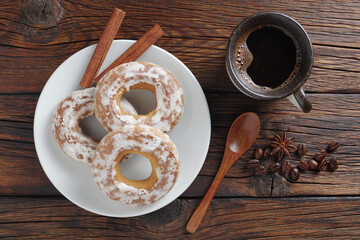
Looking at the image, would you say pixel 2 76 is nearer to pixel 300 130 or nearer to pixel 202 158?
pixel 202 158

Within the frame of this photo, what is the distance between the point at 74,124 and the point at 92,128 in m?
0.09

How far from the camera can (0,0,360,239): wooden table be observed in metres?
1.33

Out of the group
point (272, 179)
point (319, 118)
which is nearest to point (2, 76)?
point (272, 179)

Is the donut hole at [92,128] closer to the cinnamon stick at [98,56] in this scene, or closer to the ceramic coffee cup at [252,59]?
the cinnamon stick at [98,56]

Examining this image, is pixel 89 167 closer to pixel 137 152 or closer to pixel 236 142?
pixel 137 152

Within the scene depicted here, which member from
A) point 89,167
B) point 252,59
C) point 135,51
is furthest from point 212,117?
point 89,167

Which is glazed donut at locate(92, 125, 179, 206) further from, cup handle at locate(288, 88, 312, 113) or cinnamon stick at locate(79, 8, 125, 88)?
cup handle at locate(288, 88, 312, 113)

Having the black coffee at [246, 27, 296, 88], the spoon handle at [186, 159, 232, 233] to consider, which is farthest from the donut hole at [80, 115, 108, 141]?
the black coffee at [246, 27, 296, 88]

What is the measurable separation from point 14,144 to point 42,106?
9.9 inches

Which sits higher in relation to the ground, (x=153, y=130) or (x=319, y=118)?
(x=319, y=118)

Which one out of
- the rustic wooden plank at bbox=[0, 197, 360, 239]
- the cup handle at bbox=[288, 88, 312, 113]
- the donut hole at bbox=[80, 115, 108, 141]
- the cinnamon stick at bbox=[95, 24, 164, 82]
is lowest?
the rustic wooden plank at bbox=[0, 197, 360, 239]

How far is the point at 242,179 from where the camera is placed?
1.37 meters

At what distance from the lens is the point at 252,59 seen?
121 centimetres

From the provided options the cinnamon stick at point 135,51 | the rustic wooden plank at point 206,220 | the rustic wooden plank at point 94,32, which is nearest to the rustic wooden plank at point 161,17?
the rustic wooden plank at point 94,32
